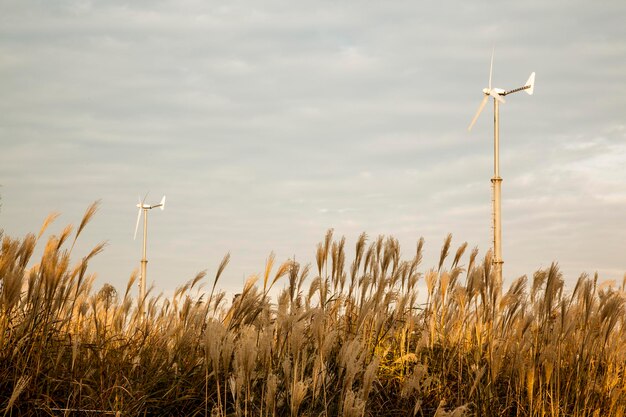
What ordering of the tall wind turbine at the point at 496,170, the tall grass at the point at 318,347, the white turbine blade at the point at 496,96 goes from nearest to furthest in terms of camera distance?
the tall grass at the point at 318,347 → the tall wind turbine at the point at 496,170 → the white turbine blade at the point at 496,96

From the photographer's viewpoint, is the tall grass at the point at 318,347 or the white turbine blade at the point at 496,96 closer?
the tall grass at the point at 318,347

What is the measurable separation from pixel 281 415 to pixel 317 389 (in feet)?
1.29

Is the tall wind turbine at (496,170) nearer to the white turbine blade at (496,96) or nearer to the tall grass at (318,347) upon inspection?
the white turbine blade at (496,96)

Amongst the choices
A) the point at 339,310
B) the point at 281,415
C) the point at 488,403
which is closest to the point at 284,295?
the point at 281,415

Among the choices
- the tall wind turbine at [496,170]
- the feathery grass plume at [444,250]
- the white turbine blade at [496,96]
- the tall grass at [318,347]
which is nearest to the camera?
the tall grass at [318,347]

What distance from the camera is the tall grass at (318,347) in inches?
174

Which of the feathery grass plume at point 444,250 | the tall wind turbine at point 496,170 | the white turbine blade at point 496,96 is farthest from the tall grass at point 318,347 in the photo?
the white turbine blade at point 496,96

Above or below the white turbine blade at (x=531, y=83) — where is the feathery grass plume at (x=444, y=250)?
below

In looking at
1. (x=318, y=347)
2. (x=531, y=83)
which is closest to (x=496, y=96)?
(x=531, y=83)

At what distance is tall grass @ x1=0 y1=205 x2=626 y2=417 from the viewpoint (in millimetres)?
4430

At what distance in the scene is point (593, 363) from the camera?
Answer: 634 centimetres

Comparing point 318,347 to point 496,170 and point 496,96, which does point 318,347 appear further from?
point 496,96

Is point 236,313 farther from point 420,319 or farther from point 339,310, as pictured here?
point 420,319

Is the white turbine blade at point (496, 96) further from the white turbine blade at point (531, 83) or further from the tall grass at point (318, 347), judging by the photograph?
the tall grass at point (318, 347)
